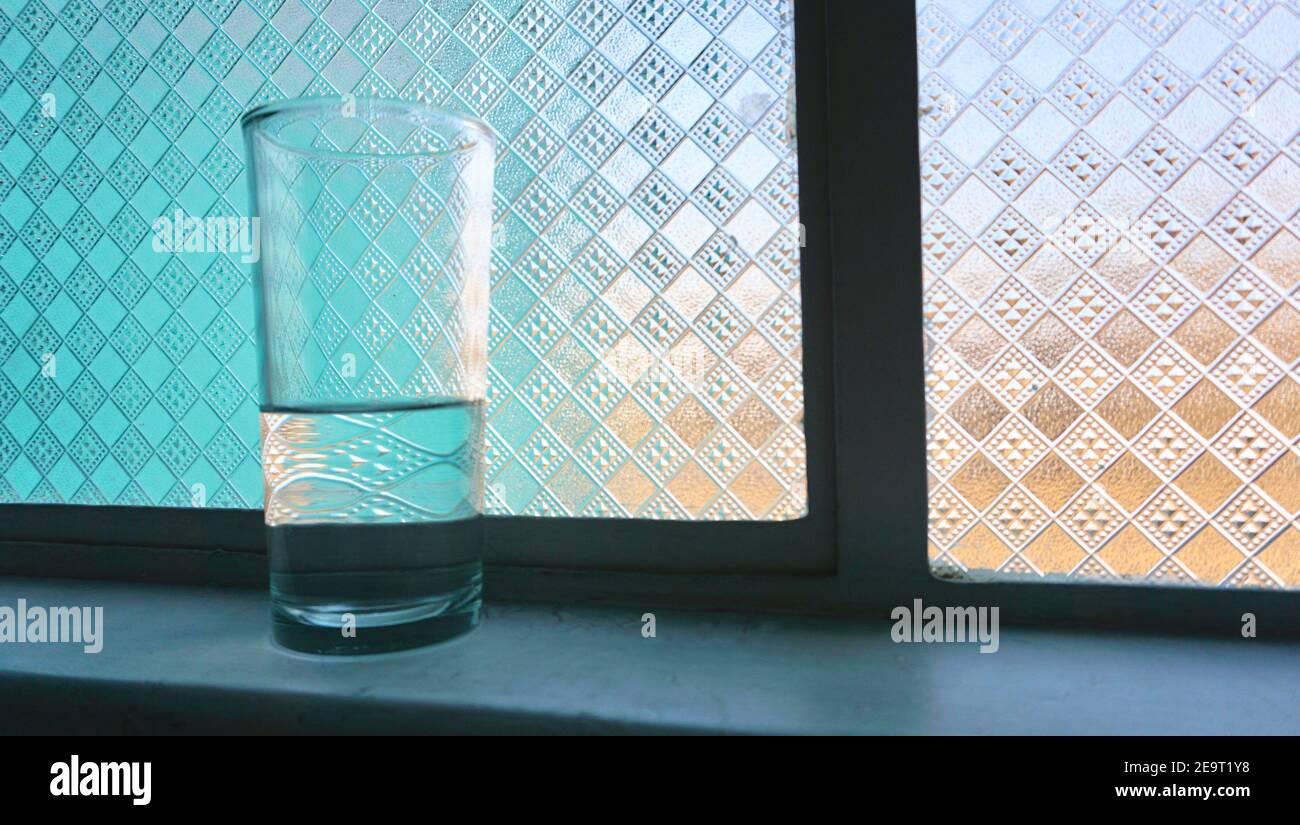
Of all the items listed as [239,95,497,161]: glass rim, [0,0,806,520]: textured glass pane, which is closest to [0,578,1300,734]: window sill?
[0,0,806,520]: textured glass pane

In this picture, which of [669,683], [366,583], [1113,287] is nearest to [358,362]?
[366,583]

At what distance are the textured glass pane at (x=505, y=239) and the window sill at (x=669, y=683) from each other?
0.42ft

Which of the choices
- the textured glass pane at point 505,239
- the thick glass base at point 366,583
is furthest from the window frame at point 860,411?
the thick glass base at point 366,583

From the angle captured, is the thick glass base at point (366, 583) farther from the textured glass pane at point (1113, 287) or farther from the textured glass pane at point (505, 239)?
the textured glass pane at point (1113, 287)

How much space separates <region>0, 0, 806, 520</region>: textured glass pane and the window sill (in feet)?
0.42

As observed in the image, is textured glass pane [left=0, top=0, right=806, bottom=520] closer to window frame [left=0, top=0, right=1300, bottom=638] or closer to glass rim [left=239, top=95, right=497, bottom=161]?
window frame [left=0, top=0, right=1300, bottom=638]

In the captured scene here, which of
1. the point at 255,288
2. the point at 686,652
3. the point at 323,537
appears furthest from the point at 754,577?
the point at 255,288

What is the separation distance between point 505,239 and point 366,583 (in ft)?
1.10

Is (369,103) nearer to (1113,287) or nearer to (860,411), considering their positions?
(860,411)

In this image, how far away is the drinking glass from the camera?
1.84 ft

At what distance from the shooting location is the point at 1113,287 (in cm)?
62

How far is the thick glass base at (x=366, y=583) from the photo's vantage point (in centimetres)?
56

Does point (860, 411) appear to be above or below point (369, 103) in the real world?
below

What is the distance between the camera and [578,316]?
0.73 metres
